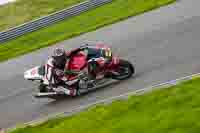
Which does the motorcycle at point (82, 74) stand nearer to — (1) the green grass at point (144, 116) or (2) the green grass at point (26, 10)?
(1) the green grass at point (144, 116)

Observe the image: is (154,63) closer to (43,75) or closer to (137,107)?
(43,75)

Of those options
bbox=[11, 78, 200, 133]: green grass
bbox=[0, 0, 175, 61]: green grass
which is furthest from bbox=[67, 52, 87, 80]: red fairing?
bbox=[0, 0, 175, 61]: green grass

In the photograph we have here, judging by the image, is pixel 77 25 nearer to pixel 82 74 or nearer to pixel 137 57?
pixel 137 57

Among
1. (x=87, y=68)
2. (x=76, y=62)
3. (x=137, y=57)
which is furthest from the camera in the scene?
(x=137, y=57)

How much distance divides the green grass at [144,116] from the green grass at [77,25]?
10.2m

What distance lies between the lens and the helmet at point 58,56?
17.5 meters

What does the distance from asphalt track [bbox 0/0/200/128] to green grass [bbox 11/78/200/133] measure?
185 centimetres

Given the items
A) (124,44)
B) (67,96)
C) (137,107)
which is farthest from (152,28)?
(137,107)

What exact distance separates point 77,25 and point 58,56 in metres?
9.77

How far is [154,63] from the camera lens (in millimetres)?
18766

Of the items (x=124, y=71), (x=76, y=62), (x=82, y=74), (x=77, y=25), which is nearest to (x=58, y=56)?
(x=76, y=62)

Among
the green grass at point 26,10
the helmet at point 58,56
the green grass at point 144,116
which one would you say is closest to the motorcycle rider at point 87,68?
the helmet at point 58,56

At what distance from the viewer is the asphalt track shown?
57.8 feet

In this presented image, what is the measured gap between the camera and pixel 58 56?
1747cm
